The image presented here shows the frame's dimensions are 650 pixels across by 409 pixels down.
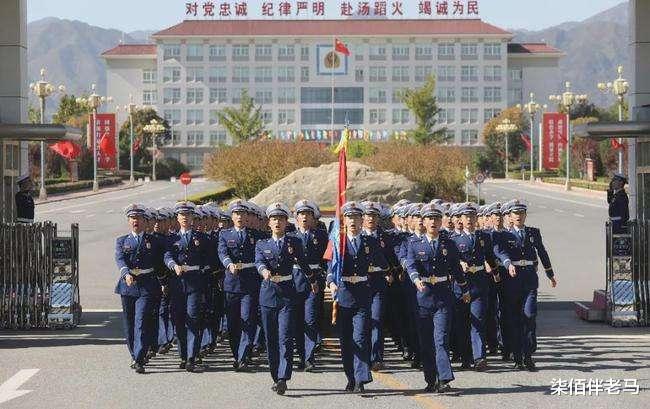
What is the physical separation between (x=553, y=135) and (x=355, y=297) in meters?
79.7

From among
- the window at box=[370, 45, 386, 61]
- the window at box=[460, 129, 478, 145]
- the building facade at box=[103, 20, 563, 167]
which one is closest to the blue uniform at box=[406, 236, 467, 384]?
the building facade at box=[103, 20, 563, 167]

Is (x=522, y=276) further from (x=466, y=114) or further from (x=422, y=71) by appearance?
(x=466, y=114)

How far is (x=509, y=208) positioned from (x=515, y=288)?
3.11ft

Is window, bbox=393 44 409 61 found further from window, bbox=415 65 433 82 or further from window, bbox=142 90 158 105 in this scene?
window, bbox=142 90 158 105

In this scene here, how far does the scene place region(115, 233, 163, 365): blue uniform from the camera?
505 inches

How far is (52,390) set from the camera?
1135 centimetres

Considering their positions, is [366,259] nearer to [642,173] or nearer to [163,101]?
[642,173]

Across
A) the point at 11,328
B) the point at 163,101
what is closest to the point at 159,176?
the point at 163,101

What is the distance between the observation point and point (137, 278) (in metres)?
13.0

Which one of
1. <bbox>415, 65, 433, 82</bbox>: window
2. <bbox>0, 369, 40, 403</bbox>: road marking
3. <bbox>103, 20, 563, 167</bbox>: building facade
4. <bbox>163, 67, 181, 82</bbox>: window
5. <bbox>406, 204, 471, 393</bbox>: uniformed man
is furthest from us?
<bbox>415, 65, 433, 82</bbox>: window

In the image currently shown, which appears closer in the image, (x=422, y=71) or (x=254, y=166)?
(x=254, y=166)

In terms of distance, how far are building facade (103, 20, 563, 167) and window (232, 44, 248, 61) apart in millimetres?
109

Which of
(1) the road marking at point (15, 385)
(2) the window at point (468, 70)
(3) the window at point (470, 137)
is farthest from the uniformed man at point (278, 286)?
(3) the window at point (470, 137)

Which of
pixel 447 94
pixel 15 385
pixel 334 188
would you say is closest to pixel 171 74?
pixel 447 94
